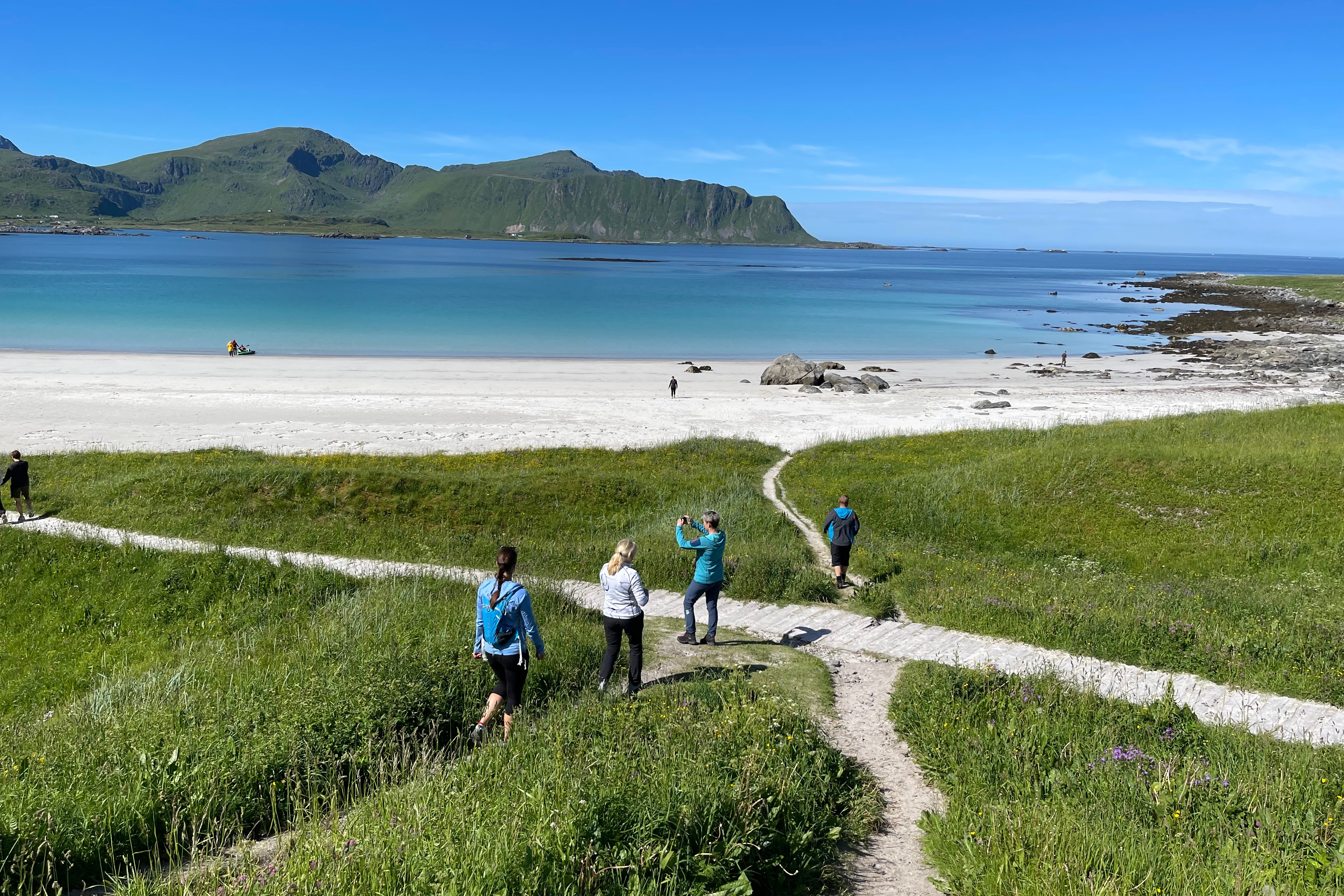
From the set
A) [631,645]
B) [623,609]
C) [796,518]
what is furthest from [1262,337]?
[623,609]

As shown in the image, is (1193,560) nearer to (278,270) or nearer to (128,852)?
(128,852)

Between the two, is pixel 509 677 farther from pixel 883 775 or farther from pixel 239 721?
pixel 883 775

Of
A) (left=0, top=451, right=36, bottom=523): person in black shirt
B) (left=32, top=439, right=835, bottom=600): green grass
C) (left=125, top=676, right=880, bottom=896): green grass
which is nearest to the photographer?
(left=125, top=676, right=880, bottom=896): green grass

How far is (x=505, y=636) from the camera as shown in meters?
8.27

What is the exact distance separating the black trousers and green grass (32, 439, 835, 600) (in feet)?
15.5

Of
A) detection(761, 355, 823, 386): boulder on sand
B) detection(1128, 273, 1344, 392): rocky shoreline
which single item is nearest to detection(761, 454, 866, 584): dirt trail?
detection(761, 355, 823, 386): boulder on sand

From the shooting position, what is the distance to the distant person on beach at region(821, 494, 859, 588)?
45.8 ft

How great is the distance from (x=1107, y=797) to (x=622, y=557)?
5051mm

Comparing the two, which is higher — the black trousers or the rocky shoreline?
the rocky shoreline

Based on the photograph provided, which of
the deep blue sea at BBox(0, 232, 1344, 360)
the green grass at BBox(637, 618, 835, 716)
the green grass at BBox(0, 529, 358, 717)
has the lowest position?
the green grass at BBox(0, 529, 358, 717)

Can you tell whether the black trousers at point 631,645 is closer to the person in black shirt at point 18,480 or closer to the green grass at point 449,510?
the green grass at point 449,510

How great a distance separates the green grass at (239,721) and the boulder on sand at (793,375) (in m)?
40.5

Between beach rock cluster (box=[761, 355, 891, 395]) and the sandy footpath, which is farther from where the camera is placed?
beach rock cluster (box=[761, 355, 891, 395])

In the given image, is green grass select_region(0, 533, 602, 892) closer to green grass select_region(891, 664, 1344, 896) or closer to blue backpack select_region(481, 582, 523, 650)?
blue backpack select_region(481, 582, 523, 650)
